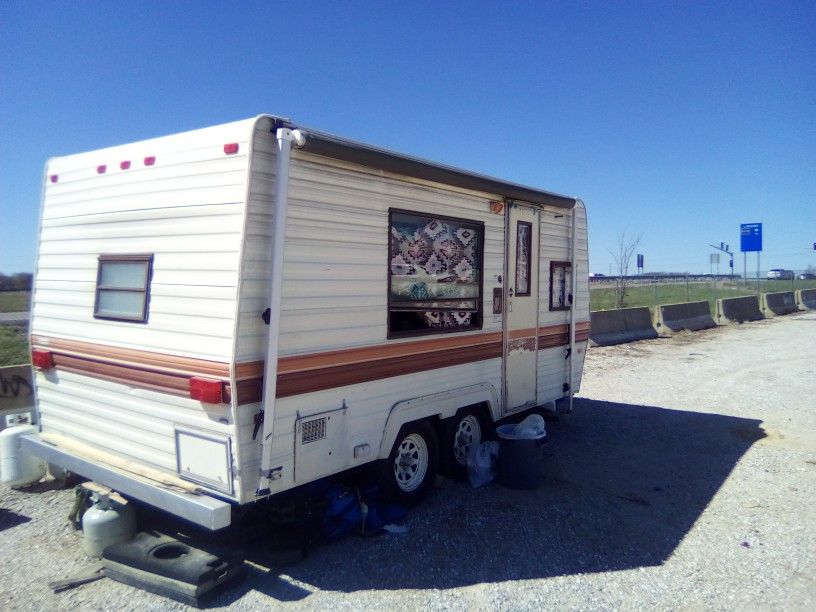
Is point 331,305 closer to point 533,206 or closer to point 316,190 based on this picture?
point 316,190

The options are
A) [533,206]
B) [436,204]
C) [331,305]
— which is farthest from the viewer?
[533,206]

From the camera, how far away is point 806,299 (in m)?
27.3

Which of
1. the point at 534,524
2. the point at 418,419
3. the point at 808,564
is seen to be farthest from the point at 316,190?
the point at 808,564

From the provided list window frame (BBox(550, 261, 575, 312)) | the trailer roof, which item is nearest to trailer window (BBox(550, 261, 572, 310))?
window frame (BBox(550, 261, 575, 312))

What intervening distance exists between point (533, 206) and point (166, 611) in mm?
4897

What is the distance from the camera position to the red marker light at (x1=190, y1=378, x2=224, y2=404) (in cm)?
371

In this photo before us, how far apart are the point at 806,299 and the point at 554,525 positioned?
90.8 feet

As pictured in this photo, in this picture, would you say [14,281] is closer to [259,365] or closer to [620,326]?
[259,365]

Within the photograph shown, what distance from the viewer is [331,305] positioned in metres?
4.29

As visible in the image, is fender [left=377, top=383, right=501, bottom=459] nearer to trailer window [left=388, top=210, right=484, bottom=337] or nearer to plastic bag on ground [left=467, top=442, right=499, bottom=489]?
plastic bag on ground [left=467, top=442, right=499, bottom=489]

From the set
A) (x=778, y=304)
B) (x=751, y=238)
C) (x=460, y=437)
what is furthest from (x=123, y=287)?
(x=751, y=238)

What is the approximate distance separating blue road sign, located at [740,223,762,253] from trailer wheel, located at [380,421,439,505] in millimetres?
24861

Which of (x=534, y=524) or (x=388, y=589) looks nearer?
(x=388, y=589)

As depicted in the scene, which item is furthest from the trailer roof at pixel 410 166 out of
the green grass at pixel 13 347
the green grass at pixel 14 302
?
the green grass at pixel 14 302
